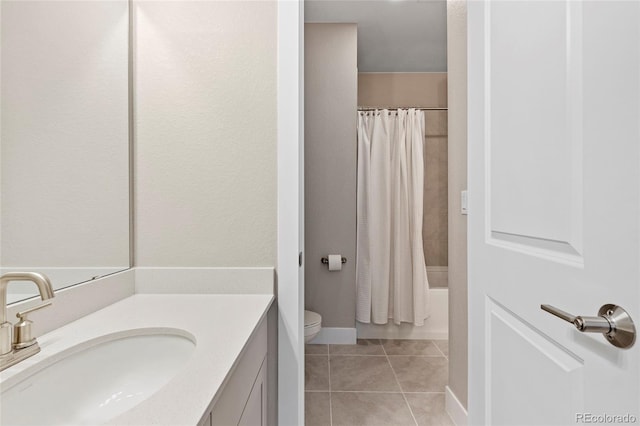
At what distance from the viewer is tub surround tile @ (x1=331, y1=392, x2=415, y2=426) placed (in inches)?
67.6

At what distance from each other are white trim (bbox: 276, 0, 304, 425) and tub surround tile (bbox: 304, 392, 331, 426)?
615 mm

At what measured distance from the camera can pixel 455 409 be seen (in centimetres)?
166

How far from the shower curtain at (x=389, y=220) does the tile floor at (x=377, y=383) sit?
306mm

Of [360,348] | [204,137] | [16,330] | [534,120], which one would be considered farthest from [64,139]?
[360,348]

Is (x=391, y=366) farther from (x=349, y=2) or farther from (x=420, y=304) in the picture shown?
(x=349, y=2)

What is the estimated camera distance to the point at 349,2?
241cm

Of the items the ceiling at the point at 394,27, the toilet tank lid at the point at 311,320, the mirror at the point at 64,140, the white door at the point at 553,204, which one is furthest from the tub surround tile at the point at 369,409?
the ceiling at the point at 394,27

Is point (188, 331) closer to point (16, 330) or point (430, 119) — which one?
point (16, 330)

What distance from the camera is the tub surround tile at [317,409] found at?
1.72 metres

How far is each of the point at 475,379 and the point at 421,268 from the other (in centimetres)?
180

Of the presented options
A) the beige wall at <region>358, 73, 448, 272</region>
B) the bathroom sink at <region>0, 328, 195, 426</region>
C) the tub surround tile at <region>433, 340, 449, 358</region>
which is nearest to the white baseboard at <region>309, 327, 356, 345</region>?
the tub surround tile at <region>433, 340, 449, 358</region>

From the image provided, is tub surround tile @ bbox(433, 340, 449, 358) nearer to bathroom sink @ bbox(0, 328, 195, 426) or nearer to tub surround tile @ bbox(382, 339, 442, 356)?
tub surround tile @ bbox(382, 339, 442, 356)

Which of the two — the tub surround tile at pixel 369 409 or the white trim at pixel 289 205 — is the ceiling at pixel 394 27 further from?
the tub surround tile at pixel 369 409

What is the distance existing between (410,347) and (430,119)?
2.30 metres
